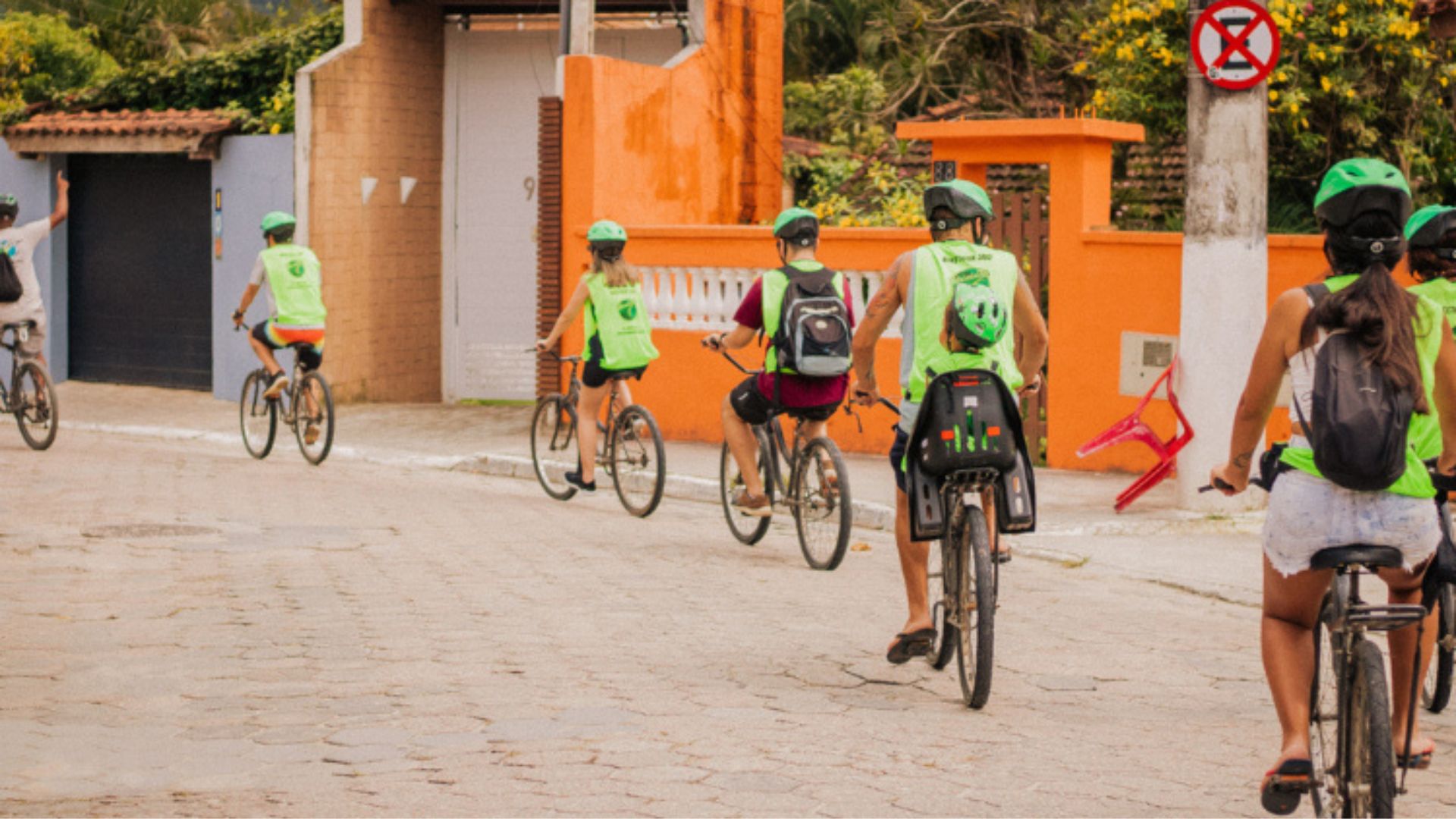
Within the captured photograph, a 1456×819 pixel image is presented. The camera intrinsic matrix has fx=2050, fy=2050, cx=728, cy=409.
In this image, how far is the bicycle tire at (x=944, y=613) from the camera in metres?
7.48

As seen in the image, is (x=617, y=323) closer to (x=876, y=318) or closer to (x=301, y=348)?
(x=301, y=348)

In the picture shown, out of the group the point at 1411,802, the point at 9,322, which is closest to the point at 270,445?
the point at 9,322

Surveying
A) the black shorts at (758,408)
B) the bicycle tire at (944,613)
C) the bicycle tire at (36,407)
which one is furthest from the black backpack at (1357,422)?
the bicycle tire at (36,407)

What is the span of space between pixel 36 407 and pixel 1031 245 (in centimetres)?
789

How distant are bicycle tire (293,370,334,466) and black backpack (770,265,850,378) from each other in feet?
19.5

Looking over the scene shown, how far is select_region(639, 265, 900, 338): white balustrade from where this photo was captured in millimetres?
16203

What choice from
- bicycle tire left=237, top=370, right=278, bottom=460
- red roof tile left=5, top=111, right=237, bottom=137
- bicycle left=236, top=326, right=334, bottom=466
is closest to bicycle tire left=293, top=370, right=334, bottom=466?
bicycle left=236, top=326, right=334, bottom=466

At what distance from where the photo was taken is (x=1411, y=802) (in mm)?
6035

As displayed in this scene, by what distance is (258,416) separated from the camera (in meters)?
15.9

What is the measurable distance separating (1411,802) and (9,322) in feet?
42.3

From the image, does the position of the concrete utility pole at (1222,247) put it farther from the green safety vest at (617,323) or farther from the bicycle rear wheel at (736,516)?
the green safety vest at (617,323)

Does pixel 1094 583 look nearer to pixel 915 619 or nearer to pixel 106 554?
pixel 915 619

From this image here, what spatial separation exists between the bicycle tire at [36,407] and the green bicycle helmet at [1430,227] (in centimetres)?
1170

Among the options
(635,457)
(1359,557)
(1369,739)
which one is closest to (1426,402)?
(1359,557)
